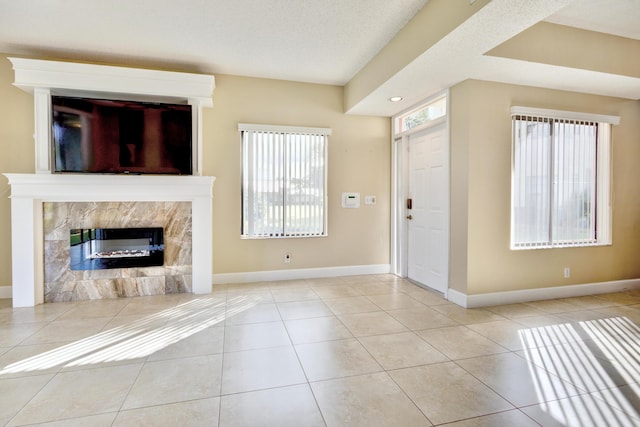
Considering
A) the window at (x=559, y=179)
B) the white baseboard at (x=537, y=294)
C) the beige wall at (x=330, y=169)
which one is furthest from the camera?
the beige wall at (x=330, y=169)

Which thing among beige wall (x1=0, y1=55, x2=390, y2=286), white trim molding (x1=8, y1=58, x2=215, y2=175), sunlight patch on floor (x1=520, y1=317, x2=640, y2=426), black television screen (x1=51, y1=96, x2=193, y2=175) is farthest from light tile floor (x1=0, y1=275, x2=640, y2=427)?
white trim molding (x1=8, y1=58, x2=215, y2=175)

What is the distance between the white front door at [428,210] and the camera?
4109 mm

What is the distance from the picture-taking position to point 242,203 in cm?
468

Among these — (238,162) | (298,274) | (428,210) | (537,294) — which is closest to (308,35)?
(238,162)

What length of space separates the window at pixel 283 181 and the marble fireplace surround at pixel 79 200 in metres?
0.70

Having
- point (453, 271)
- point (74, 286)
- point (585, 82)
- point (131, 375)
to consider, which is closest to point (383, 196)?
point (453, 271)

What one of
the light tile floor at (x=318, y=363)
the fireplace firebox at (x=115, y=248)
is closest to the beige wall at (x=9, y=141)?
the light tile floor at (x=318, y=363)

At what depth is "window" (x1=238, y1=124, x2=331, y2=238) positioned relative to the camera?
183 inches

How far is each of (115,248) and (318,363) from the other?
3155mm

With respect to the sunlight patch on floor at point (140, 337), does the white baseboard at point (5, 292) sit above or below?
above

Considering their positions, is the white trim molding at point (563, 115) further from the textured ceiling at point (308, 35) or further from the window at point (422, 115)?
the window at point (422, 115)

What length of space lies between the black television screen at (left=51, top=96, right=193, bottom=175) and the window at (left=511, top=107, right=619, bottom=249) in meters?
4.17

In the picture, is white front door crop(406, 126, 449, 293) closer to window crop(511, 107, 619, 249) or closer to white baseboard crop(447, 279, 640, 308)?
white baseboard crop(447, 279, 640, 308)

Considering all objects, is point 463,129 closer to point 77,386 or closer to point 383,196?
point 383,196
